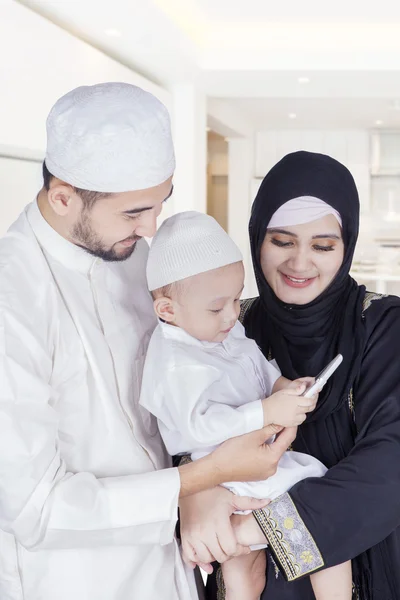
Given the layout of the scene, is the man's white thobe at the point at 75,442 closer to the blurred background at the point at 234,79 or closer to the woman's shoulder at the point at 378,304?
the woman's shoulder at the point at 378,304

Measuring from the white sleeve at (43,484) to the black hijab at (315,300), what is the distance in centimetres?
48

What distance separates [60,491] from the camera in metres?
1.16

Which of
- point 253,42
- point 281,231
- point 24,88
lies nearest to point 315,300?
point 281,231

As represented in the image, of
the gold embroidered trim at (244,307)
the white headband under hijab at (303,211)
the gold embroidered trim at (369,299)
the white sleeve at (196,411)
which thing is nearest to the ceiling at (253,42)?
the gold embroidered trim at (244,307)

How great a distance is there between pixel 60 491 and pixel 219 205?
10504mm

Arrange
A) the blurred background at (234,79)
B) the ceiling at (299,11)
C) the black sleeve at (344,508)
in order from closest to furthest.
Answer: the black sleeve at (344,508), the blurred background at (234,79), the ceiling at (299,11)

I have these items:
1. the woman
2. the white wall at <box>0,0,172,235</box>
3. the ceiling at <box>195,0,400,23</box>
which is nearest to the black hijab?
the woman

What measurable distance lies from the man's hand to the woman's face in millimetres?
465

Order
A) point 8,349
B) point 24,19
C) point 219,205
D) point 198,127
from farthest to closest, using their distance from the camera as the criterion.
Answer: point 219,205 → point 198,127 → point 24,19 → point 8,349

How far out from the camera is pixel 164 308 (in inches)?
55.6

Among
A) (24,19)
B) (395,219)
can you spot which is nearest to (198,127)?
(24,19)

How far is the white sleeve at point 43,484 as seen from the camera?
1127 millimetres

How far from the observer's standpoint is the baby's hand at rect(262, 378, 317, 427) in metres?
1.33

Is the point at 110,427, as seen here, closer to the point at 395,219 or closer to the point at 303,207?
the point at 303,207
